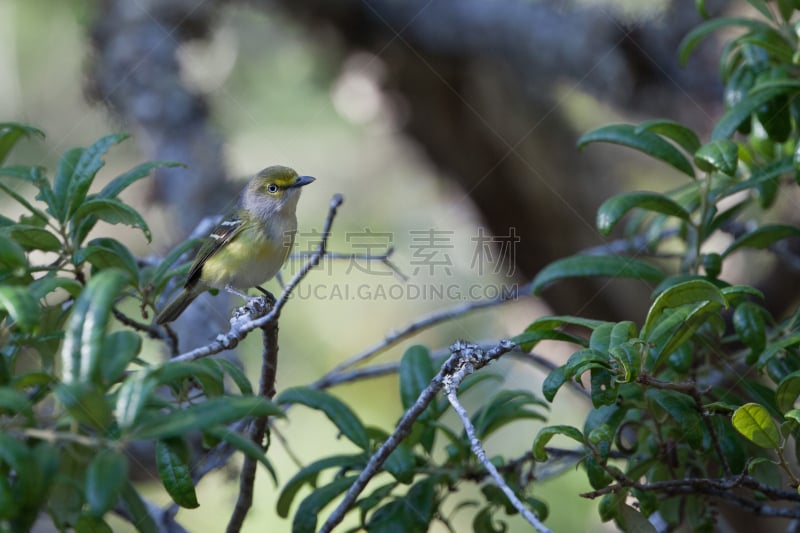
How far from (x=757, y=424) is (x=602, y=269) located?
784 mm

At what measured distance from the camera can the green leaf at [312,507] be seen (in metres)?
2.43

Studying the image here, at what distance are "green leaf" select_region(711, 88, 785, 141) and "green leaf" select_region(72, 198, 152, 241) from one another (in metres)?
1.77

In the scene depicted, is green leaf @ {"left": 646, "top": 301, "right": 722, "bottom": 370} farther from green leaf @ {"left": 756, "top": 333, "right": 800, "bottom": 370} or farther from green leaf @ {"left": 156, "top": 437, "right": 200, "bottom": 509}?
green leaf @ {"left": 156, "top": 437, "right": 200, "bottom": 509}

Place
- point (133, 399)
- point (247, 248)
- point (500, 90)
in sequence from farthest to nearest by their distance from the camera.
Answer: point (500, 90), point (247, 248), point (133, 399)

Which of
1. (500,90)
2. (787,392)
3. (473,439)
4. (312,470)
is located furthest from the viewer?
(500,90)

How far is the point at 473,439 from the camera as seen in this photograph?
175cm

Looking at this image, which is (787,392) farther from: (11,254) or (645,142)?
(11,254)

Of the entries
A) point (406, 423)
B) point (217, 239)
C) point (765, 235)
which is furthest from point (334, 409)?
point (765, 235)

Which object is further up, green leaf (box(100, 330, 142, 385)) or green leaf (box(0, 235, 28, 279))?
green leaf (box(0, 235, 28, 279))

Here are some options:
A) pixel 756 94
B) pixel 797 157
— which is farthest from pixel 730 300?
pixel 756 94

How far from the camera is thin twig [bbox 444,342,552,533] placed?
1603 mm

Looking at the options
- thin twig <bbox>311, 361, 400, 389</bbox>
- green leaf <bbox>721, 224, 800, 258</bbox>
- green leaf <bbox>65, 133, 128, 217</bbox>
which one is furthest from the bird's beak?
green leaf <bbox>721, 224, 800, 258</bbox>

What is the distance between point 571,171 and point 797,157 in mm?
2573

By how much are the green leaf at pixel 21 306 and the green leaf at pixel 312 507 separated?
1.09 meters
